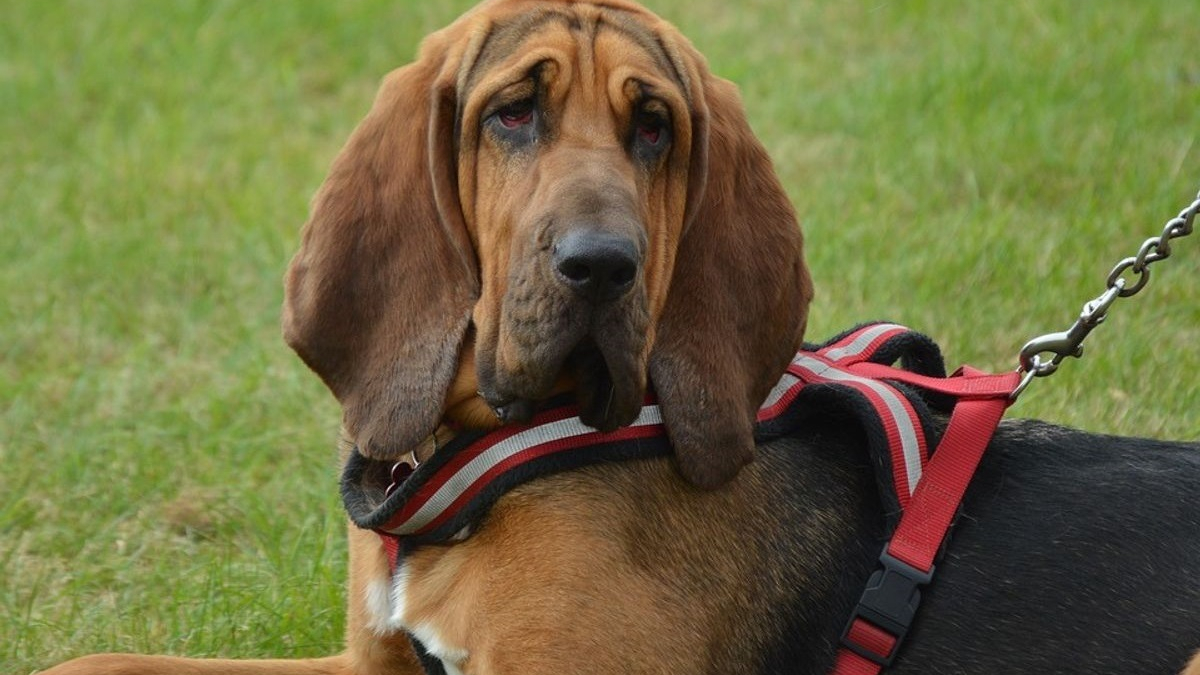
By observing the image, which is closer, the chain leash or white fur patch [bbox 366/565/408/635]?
white fur patch [bbox 366/565/408/635]

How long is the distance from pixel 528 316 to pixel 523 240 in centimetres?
17

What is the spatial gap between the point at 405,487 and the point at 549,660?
0.52m

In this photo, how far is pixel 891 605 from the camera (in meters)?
3.99

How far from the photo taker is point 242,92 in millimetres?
9836

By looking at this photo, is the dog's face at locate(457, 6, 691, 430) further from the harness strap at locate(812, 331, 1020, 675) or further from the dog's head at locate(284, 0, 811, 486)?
the harness strap at locate(812, 331, 1020, 675)

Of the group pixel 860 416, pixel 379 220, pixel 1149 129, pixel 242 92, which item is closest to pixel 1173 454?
pixel 860 416

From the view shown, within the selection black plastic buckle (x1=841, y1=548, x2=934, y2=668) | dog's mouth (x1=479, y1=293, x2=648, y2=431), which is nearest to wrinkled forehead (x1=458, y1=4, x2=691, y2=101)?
dog's mouth (x1=479, y1=293, x2=648, y2=431)

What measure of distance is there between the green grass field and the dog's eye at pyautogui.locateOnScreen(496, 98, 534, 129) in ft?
6.06

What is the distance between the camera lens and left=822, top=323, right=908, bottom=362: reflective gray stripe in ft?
14.9

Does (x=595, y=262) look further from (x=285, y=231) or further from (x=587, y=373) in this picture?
(x=285, y=231)

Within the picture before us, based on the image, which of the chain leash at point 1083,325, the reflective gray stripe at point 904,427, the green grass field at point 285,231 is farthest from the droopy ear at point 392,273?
the chain leash at point 1083,325

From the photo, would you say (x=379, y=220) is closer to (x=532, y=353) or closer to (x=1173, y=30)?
(x=532, y=353)

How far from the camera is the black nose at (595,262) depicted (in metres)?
3.60

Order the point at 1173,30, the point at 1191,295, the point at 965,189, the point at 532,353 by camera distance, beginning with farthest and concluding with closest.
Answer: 1. the point at 1173,30
2. the point at 965,189
3. the point at 1191,295
4. the point at 532,353
